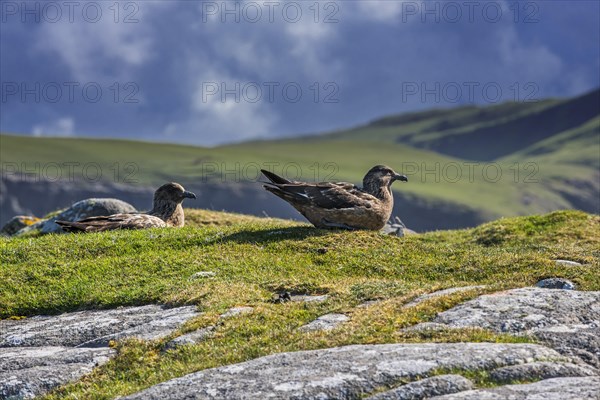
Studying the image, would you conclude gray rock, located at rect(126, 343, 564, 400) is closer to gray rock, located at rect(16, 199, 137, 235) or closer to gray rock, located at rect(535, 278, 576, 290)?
gray rock, located at rect(535, 278, 576, 290)

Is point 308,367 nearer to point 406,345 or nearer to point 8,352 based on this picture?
point 406,345

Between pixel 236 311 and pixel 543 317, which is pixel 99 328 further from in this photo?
pixel 543 317

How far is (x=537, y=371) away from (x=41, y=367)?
344 inches

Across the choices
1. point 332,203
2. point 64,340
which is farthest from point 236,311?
point 332,203

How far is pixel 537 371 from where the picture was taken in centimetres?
1142

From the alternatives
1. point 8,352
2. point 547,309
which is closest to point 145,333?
point 8,352

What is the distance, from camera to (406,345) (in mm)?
A: 12695

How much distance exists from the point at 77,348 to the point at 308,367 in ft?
20.1

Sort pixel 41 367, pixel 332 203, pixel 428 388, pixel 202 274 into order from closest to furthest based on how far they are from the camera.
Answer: pixel 428 388, pixel 41 367, pixel 202 274, pixel 332 203

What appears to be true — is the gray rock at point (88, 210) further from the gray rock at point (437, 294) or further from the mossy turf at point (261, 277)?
the gray rock at point (437, 294)

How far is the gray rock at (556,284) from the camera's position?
17.9 metres

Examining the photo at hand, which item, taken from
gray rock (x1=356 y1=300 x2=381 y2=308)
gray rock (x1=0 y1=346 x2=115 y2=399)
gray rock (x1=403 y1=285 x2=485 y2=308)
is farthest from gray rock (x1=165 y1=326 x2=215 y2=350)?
gray rock (x1=403 y1=285 x2=485 y2=308)

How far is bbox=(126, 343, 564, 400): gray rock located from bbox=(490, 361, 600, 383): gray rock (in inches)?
8.0

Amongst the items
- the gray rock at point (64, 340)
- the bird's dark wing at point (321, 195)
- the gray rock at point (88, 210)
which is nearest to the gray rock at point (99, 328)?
the gray rock at point (64, 340)
